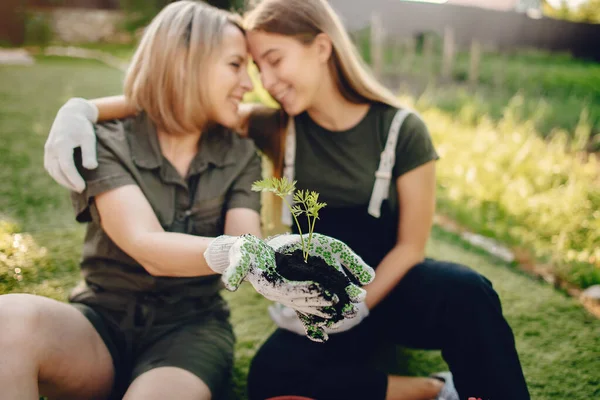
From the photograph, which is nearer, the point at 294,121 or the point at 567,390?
the point at 567,390

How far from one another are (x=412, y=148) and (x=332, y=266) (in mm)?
773

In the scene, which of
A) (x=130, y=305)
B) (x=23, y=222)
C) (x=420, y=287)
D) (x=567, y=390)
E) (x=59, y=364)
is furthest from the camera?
(x=23, y=222)

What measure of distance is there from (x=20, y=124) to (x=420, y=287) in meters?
4.97

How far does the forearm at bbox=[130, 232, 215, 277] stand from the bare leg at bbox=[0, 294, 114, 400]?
0.94 feet

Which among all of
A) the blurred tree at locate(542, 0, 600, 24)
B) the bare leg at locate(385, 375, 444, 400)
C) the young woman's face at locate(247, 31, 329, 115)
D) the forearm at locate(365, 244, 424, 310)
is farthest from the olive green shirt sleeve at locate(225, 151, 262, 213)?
the blurred tree at locate(542, 0, 600, 24)

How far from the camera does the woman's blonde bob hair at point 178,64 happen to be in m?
1.63

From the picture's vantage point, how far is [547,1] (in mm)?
32469

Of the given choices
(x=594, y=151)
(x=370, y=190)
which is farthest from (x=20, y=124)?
(x=594, y=151)

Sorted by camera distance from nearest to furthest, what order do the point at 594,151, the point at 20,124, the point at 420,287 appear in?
the point at 420,287, the point at 20,124, the point at 594,151

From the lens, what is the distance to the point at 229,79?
1677 millimetres

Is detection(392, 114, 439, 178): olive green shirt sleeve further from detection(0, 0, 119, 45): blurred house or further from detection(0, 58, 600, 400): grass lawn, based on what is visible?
detection(0, 0, 119, 45): blurred house

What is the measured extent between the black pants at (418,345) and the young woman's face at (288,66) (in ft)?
2.68

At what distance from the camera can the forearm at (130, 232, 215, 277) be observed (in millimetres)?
1373

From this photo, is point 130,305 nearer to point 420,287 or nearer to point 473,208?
point 420,287
